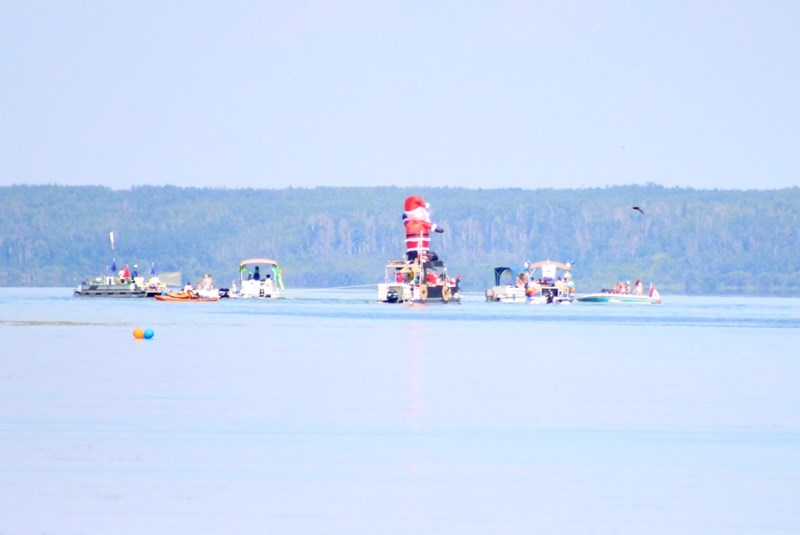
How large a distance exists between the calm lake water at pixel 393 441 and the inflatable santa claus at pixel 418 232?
229 feet

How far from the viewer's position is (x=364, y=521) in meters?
17.4

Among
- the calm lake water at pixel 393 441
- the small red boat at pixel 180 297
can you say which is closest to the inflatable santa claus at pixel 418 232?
the small red boat at pixel 180 297

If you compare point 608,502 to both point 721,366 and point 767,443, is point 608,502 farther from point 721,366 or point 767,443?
point 721,366

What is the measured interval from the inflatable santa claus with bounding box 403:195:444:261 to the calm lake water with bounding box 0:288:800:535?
69.8m

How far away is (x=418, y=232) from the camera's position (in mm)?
120875

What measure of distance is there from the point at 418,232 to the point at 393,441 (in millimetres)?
96441

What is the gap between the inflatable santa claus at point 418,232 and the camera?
12006 cm

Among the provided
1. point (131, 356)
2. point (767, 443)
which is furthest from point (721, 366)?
point (767, 443)

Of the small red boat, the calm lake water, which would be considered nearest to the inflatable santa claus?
the small red boat

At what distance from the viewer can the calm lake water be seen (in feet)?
58.3

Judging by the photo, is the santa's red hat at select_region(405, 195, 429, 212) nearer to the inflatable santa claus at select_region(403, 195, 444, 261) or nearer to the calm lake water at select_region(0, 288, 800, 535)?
the inflatable santa claus at select_region(403, 195, 444, 261)

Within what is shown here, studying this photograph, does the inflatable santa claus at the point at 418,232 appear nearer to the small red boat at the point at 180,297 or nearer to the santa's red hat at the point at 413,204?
the santa's red hat at the point at 413,204

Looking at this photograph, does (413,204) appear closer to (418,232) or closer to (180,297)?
(418,232)

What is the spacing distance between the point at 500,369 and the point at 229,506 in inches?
949
